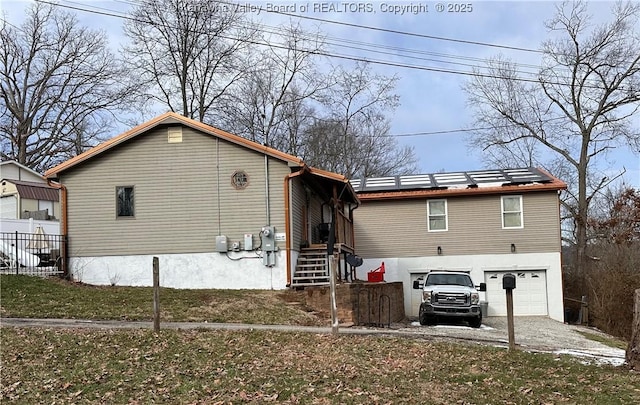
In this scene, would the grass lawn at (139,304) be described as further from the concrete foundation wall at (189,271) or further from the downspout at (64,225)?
the downspout at (64,225)

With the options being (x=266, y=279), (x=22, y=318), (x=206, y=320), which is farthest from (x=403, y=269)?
(x=22, y=318)

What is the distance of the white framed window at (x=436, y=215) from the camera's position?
28.0 meters

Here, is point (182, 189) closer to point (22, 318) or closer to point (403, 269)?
point (22, 318)

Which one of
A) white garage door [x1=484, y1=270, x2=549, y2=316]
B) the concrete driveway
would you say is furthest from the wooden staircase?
white garage door [x1=484, y1=270, x2=549, y2=316]

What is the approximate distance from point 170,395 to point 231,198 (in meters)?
13.2

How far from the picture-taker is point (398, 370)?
9.10 metres

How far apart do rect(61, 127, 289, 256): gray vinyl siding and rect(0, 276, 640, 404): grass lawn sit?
8.88 metres

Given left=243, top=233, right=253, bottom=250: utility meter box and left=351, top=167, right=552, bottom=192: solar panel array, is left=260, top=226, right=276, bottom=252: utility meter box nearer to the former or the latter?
left=243, top=233, right=253, bottom=250: utility meter box

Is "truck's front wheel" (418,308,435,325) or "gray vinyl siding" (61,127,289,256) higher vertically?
"gray vinyl siding" (61,127,289,256)

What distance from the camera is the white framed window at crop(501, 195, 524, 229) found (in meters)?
27.2

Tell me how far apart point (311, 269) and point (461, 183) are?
10.3 m

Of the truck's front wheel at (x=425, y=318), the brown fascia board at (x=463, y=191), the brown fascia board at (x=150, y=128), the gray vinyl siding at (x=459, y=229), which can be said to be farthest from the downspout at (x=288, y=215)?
the gray vinyl siding at (x=459, y=229)

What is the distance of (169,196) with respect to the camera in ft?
68.4

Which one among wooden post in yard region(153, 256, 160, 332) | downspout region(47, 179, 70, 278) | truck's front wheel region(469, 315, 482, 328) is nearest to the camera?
wooden post in yard region(153, 256, 160, 332)
